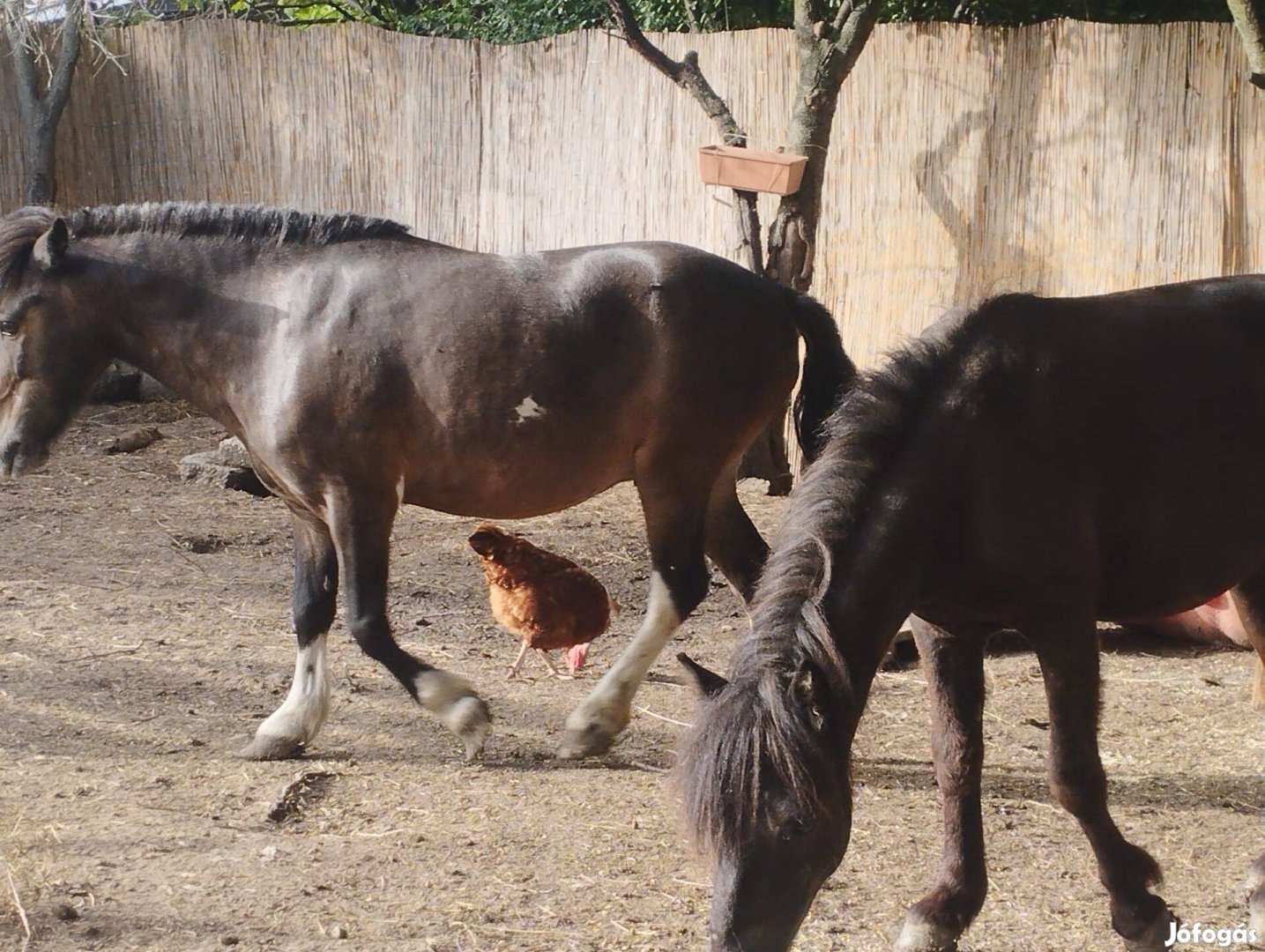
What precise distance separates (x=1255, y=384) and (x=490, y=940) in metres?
2.43

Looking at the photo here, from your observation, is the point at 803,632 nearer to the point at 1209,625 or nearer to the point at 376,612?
the point at 376,612

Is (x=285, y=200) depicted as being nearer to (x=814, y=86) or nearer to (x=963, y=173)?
(x=814, y=86)

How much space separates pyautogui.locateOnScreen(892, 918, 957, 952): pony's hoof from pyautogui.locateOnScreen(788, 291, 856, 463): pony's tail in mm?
2053

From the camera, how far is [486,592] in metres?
6.70

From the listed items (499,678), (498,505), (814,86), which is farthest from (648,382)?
(814,86)

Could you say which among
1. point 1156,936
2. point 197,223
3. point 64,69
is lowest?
point 1156,936

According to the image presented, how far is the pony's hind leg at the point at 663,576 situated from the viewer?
15.5 feet

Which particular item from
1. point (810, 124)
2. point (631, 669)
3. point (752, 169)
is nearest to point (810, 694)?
point (631, 669)

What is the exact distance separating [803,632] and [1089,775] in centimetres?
95

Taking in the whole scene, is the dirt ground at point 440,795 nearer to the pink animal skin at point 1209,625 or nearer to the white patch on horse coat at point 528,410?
the pink animal skin at point 1209,625

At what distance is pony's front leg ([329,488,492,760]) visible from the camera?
450 cm

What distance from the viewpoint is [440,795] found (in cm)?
430

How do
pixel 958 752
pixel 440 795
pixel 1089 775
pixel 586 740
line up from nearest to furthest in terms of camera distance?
pixel 1089 775
pixel 958 752
pixel 440 795
pixel 586 740

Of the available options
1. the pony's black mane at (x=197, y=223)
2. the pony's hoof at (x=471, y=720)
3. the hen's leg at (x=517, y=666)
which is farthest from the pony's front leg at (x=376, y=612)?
the pony's black mane at (x=197, y=223)
